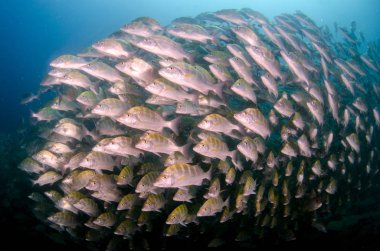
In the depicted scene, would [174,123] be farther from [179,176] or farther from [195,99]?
[179,176]

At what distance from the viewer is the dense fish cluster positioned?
464 cm

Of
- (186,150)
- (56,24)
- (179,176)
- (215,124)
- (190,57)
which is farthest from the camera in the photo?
(56,24)

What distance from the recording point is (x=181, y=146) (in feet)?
15.3

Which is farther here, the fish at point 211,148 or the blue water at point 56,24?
the blue water at point 56,24

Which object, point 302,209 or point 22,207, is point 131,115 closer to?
point 302,209

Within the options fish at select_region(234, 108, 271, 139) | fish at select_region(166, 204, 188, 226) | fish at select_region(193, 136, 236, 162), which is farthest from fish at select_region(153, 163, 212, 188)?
fish at select_region(234, 108, 271, 139)

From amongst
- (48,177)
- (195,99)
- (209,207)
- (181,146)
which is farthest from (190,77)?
(48,177)

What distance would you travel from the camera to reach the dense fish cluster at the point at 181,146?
4637mm

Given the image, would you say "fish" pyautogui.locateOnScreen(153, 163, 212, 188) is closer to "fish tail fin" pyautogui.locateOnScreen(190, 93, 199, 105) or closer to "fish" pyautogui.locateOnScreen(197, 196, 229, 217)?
"fish" pyautogui.locateOnScreen(197, 196, 229, 217)

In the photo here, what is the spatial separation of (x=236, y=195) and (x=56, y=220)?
3261 mm

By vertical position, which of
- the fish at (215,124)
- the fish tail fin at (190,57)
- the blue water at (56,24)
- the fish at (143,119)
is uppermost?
the blue water at (56,24)

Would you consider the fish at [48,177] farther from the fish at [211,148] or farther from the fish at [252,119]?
the fish at [252,119]

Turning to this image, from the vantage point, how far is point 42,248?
6.84m

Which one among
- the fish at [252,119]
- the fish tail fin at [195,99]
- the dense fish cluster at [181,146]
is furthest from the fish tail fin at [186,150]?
the fish at [252,119]
